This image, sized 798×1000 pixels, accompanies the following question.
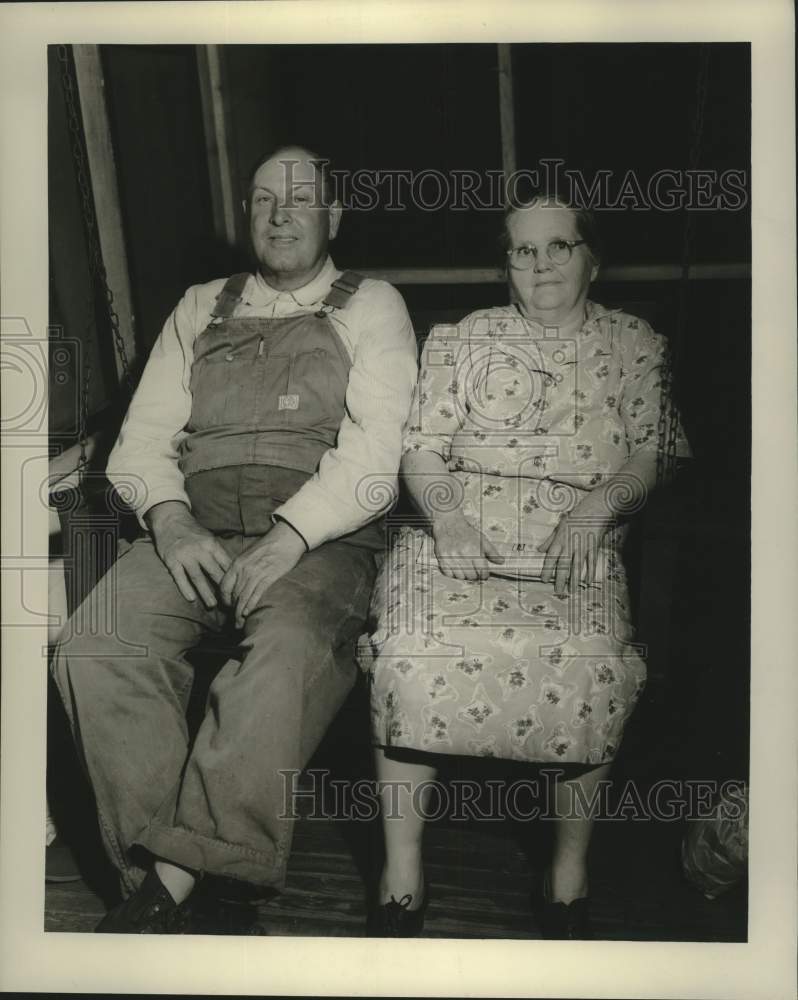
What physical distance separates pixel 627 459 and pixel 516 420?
257 millimetres

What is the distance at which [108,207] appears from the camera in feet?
9.41

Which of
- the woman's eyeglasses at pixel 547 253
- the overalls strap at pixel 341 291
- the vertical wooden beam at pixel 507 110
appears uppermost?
the vertical wooden beam at pixel 507 110

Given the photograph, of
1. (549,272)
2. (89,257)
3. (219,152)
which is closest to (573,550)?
(549,272)

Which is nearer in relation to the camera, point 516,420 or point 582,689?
point 582,689

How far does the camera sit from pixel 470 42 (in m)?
2.33

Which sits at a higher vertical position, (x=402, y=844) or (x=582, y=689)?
(x=582, y=689)

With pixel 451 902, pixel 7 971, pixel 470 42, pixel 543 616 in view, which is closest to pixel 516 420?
pixel 543 616

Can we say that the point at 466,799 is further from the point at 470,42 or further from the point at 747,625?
the point at 470,42

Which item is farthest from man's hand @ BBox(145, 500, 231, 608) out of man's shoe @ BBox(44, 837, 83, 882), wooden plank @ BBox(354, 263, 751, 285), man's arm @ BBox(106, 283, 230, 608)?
wooden plank @ BBox(354, 263, 751, 285)

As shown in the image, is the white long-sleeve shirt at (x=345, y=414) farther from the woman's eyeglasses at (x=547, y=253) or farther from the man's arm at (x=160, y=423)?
the woman's eyeglasses at (x=547, y=253)

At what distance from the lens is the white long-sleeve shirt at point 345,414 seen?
241 centimetres

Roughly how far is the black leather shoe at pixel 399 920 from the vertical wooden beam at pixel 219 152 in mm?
1806

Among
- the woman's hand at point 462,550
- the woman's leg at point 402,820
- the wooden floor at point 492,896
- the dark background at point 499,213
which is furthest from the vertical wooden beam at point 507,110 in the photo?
the wooden floor at point 492,896

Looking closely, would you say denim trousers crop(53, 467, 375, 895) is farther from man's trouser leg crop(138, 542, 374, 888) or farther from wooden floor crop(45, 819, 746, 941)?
wooden floor crop(45, 819, 746, 941)
